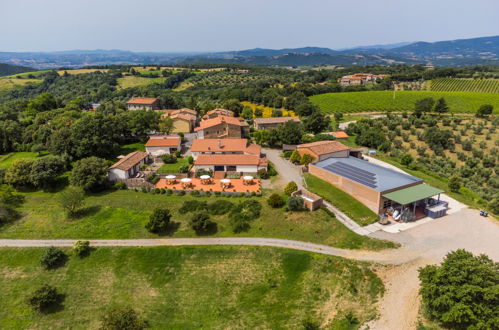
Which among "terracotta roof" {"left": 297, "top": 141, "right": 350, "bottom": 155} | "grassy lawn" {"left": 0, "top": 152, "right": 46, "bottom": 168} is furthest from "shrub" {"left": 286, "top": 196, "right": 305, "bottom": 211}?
"grassy lawn" {"left": 0, "top": 152, "right": 46, "bottom": 168}

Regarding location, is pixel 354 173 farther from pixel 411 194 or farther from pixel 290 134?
pixel 290 134

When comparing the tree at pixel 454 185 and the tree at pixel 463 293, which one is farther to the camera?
the tree at pixel 454 185

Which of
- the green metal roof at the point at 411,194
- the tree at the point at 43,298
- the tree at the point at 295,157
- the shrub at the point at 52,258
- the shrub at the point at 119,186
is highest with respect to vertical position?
the tree at the point at 295,157

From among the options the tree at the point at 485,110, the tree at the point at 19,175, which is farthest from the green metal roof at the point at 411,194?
the tree at the point at 485,110

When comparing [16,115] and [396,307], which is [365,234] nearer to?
[396,307]

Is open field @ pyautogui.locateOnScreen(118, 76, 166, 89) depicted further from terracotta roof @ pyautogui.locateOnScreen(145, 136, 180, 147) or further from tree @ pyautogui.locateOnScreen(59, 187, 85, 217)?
tree @ pyautogui.locateOnScreen(59, 187, 85, 217)

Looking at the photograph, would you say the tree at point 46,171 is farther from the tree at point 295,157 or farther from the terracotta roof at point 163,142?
the tree at point 295,157

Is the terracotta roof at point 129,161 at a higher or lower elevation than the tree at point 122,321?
higher

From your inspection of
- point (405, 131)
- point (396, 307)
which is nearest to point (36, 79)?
point (405, 131)
